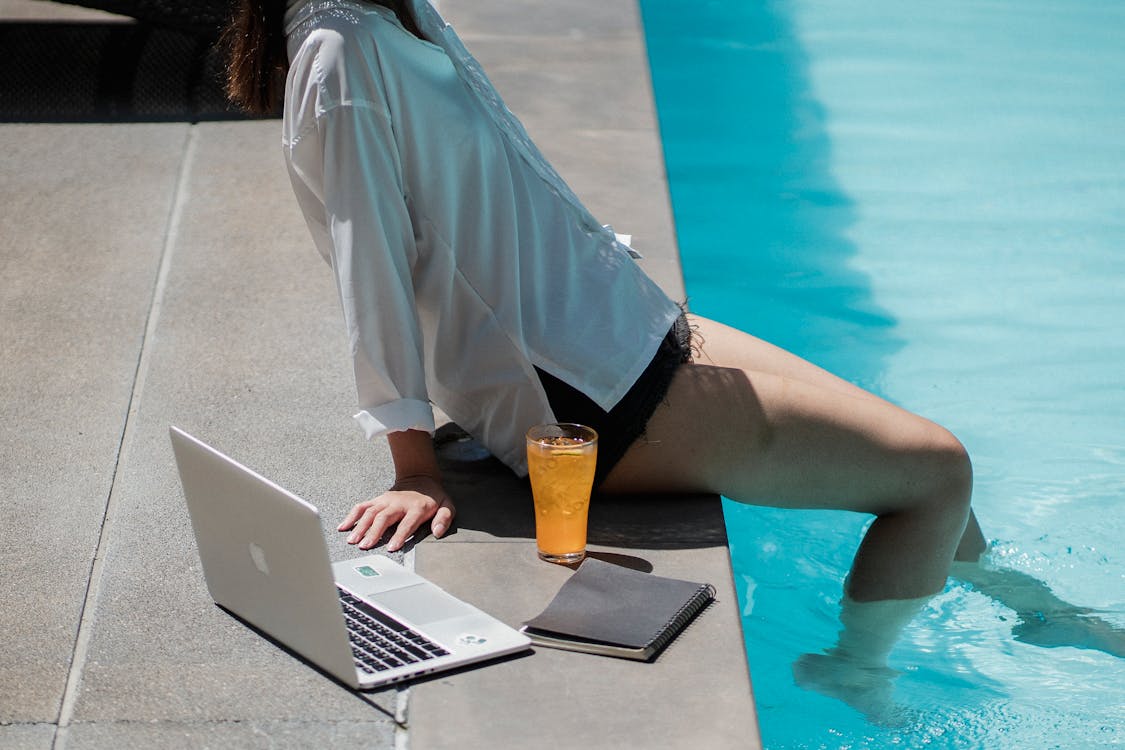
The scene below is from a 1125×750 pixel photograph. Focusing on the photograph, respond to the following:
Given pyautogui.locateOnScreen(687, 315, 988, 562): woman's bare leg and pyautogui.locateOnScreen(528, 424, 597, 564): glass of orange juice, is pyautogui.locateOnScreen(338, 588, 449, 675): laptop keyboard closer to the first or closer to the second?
pyautogui.locateOnScreen(528, 424, 597, 564): glass of orange juice

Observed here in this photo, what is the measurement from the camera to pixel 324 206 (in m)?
1.89

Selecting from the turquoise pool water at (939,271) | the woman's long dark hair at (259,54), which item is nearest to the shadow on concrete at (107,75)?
the turquoise pool water at (939,271)

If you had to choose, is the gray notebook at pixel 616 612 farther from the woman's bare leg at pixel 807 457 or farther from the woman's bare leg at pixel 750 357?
the woman's bare leg at pixel 750 357

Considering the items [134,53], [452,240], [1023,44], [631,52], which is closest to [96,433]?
[452,240]

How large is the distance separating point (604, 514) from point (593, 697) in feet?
1.46

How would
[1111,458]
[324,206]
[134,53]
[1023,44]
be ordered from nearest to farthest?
[324,206]
[1111,458]
[134,53]
[1023,44]

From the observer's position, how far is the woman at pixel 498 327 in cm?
181

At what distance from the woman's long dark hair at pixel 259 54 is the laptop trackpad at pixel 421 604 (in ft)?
2.29

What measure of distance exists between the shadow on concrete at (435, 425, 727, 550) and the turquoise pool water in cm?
45

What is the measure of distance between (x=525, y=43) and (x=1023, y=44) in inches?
103

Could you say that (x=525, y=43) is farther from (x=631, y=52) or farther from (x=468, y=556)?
(x=468, y=556)

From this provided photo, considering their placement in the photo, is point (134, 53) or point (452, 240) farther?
point (134, 53)

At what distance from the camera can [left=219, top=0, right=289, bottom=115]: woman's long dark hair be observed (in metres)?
1.83

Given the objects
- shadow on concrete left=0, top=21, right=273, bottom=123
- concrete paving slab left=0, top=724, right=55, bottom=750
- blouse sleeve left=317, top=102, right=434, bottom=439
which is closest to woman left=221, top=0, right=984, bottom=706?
blouse sleeve left=317, top=102, right=434, bottom=439
